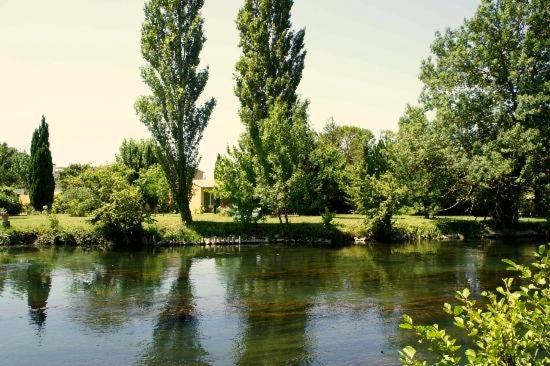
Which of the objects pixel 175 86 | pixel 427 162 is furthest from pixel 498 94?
pixel 175 86

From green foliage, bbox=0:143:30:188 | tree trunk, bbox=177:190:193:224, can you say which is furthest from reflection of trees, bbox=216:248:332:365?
green foliage, bbox=0:143:30:188

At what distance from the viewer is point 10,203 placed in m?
41.3

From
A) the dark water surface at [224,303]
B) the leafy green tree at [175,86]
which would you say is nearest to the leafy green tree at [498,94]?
the dark water surface at [224,303]

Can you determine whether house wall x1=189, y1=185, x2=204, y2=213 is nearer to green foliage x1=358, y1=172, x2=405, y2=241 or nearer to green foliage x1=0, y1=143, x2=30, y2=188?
green foliage x1=0, y1=143, x2=30, y2=188

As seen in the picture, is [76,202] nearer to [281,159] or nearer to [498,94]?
[281,159]

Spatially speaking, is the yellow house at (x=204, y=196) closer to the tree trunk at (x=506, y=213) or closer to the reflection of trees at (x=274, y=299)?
the reflection of trees at (x=274, y=299)

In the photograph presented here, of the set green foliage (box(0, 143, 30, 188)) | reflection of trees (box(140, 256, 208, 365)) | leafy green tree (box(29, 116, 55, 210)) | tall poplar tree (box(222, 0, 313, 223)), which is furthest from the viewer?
green foliage (box(0, 143, 30, 188))

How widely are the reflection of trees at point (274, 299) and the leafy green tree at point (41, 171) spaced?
23.8m

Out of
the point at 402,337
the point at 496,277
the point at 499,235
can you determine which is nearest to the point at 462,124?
the point at 499,235

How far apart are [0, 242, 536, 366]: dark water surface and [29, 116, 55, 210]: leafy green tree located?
14.8 m

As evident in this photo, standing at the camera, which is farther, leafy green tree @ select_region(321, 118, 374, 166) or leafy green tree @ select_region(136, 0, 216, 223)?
leafy green tree @ select_region(321, 118, 374, 166)

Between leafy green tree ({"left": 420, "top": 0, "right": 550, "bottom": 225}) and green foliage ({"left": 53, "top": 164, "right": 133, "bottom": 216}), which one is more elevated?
leafy green tree ({"left": 420, "top": 0, "right": 550, "bottom": 225})

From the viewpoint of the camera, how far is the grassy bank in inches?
1304

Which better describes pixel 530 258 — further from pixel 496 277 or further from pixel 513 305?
pixel 513 305
